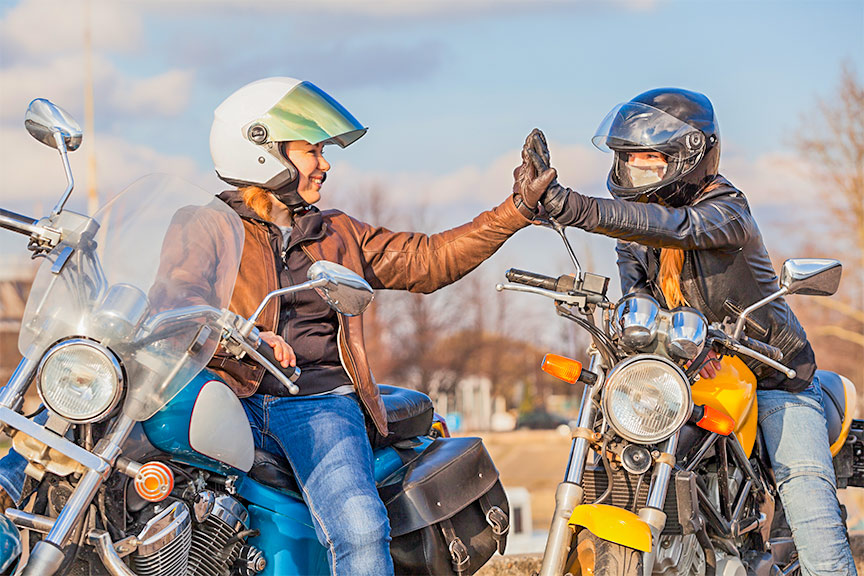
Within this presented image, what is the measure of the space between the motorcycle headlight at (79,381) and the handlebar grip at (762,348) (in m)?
2.10

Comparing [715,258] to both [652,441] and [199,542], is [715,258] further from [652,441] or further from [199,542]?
[199,542]

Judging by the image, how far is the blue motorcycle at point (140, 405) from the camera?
10.2 feet

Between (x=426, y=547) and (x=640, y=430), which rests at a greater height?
(x=640, y=430)

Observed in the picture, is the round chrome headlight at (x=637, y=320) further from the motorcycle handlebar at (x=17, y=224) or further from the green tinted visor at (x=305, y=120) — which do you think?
the motorcycle handlebar at (x=17, y=224)

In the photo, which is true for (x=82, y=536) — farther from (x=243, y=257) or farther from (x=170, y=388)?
(x=243, y=257)

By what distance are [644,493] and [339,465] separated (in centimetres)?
99

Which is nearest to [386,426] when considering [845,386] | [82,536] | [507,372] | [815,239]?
[82,536]

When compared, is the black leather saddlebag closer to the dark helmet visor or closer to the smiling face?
the smiling face

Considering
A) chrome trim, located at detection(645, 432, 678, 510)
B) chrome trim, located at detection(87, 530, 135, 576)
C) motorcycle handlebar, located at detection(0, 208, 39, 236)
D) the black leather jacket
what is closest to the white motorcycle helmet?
the black leather jacket

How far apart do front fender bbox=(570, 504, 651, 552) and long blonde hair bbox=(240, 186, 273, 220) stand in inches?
61.5

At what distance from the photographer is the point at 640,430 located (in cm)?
367

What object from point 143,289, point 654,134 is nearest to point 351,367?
point 143,289

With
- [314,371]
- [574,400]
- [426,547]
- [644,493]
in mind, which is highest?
[314,371]

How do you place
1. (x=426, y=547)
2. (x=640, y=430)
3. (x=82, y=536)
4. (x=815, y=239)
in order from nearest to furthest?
(x=82, y=536) → (x=640, y=430) → (x=426, y=547) → (x=815, y=239)
